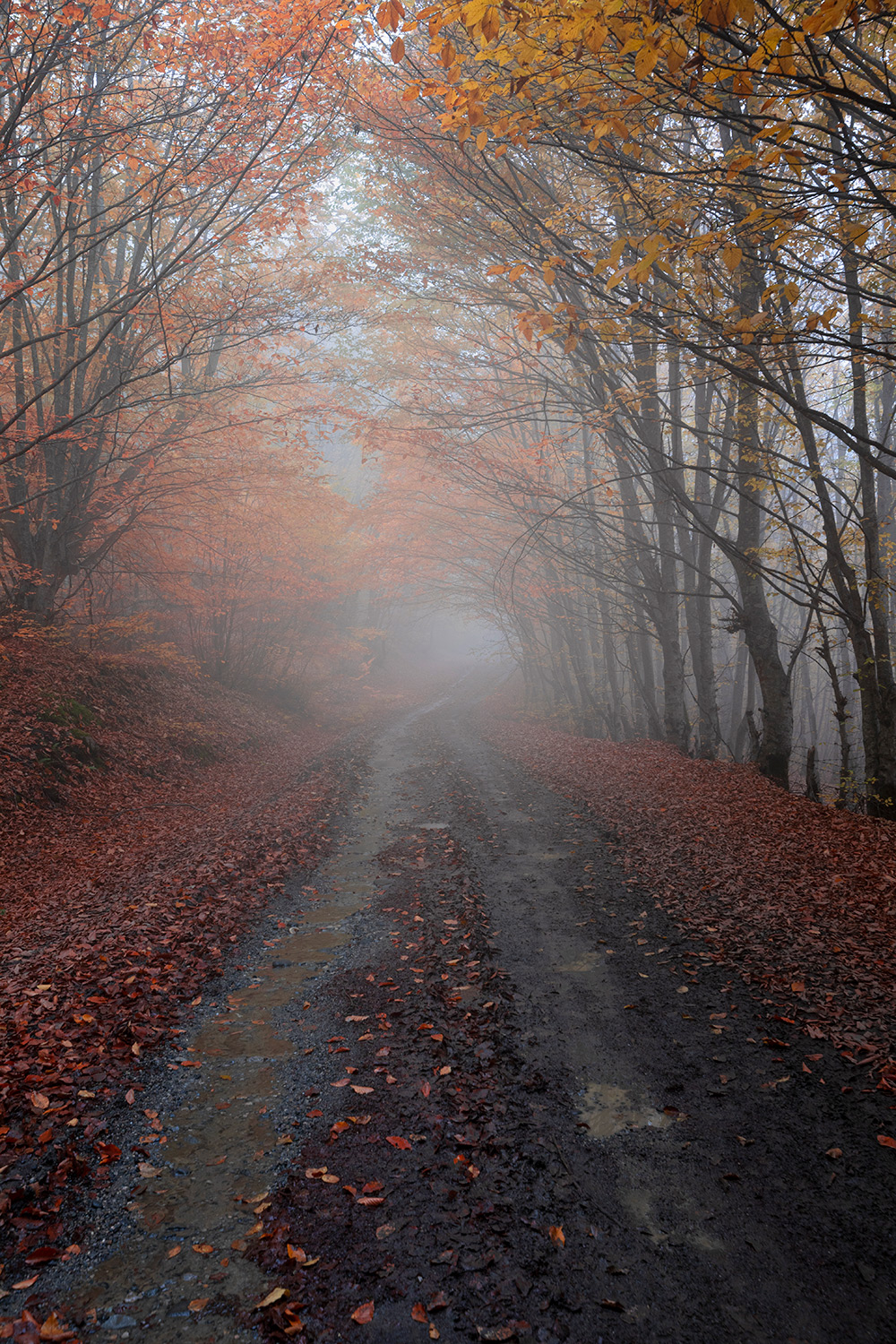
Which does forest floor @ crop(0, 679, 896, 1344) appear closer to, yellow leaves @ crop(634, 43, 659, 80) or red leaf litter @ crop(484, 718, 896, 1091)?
red leaf litter @ crop(484, 718, 896, 1091)

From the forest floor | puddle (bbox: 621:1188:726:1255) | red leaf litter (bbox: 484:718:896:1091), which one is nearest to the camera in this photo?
the forest floor

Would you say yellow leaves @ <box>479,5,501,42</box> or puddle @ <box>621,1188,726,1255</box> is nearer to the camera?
puddle @ <box>621,1188,726,1255</box>

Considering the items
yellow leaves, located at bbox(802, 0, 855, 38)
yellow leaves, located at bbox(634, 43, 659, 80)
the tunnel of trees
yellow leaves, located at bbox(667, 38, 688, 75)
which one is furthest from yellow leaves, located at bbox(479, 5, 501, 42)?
yellow leaves, located at bbox(802, 0, 855, 38)

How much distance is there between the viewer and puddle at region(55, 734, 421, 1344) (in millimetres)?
2465

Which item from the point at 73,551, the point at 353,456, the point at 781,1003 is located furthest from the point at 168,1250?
the point at 353,456

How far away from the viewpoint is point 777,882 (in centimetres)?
593

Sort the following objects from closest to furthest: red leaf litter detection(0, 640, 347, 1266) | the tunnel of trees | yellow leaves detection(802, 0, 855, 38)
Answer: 1. yellow leaves detection(802, 0, 855, 38)
2. red leaf litter detection(0, 640, 347, 1266)
3. the tunnel of trees

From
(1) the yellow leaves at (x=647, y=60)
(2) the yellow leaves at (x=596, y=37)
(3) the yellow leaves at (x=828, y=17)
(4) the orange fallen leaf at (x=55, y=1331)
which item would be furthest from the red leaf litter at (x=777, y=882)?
(2) the yellow leaves at (x=596, y=37)

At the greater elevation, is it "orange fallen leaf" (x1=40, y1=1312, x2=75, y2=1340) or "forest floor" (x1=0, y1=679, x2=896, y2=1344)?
"orange fallen leaf" (x1=40, y1=1312, x2=75, y2=1340)

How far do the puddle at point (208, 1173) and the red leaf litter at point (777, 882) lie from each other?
3025mm

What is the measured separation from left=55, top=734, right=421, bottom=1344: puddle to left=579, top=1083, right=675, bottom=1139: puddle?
4.72 feet

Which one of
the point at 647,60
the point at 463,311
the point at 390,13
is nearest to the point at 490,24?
the point at 390,13

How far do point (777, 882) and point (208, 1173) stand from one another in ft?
16.2

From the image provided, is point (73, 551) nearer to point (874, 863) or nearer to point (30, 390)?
point (30, 390)
